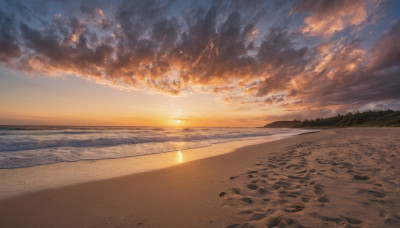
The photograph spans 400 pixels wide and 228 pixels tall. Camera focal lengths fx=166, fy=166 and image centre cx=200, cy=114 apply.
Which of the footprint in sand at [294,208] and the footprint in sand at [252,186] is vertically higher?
the footprint in sand at [294,208]

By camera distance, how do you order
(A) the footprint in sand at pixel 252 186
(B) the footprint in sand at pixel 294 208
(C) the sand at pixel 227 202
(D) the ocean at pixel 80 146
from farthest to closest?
1. (D) the ocean at pixel 80 146
2. (A) the footprint in sand at pixel 252 186
3. (B) the footprint in sand at pixel 294 208
4. (C) the sand at pixel 227 202

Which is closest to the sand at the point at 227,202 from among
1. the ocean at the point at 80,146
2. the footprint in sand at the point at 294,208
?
the footprint in sand at the point at 294,208

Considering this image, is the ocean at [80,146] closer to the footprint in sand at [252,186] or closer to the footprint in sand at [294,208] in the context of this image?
the footprint in sand at [252,186]

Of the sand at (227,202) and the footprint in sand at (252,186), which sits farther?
the footprint in sand at (252,186)

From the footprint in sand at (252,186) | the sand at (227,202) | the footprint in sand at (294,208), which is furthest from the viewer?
the footprint in sand at (252,186)

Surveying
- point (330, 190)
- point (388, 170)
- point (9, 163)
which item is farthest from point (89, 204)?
point (388, 170)

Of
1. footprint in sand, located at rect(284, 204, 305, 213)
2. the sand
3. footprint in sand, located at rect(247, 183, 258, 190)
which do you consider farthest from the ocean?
footprint in sand, located at rect(284, 204, 305, 213)

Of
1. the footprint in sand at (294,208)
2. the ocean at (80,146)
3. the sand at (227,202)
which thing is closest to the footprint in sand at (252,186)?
the sand at (227,202)

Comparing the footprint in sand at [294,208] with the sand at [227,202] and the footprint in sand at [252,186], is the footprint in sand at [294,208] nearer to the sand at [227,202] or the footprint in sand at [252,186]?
the sand at [227,202]

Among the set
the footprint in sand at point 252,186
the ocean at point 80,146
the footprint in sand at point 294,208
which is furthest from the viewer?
the ocean at point 80,146

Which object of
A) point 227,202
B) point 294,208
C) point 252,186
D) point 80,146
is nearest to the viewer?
point 294,208

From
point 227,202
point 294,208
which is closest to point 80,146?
point 227,202

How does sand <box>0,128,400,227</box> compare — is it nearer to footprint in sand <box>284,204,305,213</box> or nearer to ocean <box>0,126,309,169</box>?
footprint in sand <box>284,204,305,213</box>

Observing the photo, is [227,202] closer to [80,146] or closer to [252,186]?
[252,186]
